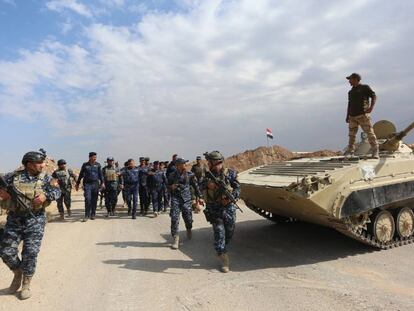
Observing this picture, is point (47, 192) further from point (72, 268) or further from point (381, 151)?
point (381, 151)

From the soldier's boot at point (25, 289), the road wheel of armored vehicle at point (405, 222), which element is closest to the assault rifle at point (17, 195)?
the soldier's boot at point (25, 289)

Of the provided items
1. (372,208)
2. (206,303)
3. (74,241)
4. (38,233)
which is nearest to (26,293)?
(38,233)

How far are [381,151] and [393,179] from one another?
152 cm

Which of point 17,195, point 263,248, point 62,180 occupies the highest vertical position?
point 62,180

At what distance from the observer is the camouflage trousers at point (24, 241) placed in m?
5.01

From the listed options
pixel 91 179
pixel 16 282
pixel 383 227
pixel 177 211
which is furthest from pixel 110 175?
pixel 383 227

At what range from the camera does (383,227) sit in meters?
7.44

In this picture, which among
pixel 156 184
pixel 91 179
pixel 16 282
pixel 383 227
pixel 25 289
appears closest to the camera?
pixel 25 289

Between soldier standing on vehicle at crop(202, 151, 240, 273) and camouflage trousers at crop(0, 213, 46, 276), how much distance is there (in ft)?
7.96

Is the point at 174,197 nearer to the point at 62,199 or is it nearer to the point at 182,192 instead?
the point at 182,192

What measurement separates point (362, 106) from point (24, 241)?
20.1 ft

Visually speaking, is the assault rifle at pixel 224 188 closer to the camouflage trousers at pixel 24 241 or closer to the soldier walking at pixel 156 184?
the camouflage trousers at pixel 24 241

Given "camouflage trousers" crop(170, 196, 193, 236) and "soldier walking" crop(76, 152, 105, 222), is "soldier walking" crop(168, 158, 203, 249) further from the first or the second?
"soldier walking" crop(76, 152, 105, 222)

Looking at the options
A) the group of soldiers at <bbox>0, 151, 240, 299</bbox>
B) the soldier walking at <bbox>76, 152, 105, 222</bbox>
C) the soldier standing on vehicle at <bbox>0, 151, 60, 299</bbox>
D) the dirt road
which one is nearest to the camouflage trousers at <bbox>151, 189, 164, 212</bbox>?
the soldier walking at <bbox>76, 152, 105, 222</bbox>
